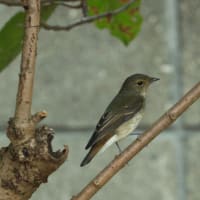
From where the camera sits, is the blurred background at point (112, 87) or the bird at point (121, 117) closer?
the bird at point (121, 117)

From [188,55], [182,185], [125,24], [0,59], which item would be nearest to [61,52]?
[188,55]

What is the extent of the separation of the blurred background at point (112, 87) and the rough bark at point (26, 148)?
8.18ft

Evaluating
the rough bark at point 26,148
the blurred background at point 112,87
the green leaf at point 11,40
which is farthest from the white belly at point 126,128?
the rough bark at point 26,148

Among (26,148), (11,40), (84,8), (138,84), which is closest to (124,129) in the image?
(138,84)

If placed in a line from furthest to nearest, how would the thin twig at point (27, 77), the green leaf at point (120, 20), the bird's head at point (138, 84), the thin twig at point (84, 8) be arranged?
the bird's head at point (138, 84)
the green leaf at point (120, 20)
the thin twig at point (84, 8)
the thin twig at point (27, 77)

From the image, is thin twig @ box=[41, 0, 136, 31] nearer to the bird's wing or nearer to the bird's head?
the bird's wing

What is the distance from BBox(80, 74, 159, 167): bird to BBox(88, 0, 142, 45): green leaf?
45 cm

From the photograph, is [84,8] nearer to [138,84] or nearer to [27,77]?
[27,77]

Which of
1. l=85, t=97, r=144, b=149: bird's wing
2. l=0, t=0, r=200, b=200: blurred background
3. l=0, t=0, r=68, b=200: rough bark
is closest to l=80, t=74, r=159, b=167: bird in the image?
l=85, t=97, r=144, b=149: bird's wing

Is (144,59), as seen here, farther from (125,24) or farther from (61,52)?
(125,24)

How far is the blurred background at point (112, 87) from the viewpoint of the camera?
12.1 ft

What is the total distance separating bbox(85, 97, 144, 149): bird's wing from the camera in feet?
7.61

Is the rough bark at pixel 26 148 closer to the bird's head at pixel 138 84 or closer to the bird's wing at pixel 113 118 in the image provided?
the bird's wing at pixel 113 118

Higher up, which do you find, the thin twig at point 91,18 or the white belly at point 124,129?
the thin twig at point 91,18
